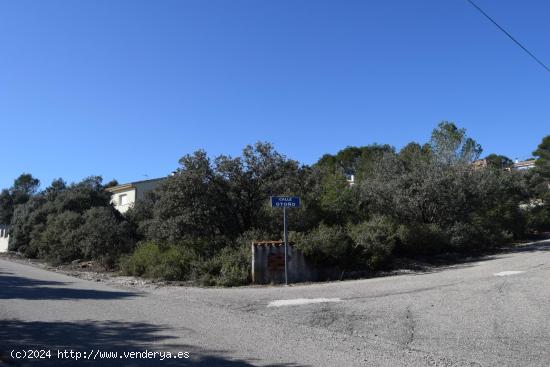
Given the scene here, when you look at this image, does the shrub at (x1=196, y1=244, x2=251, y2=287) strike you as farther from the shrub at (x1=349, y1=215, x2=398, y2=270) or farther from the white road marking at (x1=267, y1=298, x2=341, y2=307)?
the white road marking at (x1=267, y1=298, x2=341, y2=307)

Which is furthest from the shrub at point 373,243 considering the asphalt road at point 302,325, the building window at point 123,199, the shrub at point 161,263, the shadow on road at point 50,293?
the building window at point 123,199

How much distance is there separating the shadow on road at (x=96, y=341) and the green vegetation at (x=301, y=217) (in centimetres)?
846

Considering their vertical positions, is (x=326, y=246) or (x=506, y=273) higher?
(x=326, y=246)

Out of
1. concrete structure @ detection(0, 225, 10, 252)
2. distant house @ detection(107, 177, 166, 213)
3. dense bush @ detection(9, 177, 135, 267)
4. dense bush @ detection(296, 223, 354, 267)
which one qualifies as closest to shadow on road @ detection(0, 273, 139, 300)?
dense bush @ detection(296, 223, 354, 267)

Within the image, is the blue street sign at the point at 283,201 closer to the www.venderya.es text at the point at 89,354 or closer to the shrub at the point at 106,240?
the www.venderya.es text at the point at 89,354

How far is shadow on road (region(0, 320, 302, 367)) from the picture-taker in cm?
606

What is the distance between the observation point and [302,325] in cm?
869

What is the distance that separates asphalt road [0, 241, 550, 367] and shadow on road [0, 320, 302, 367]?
0.05 ft

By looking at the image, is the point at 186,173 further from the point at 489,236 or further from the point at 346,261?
the point at 489,236

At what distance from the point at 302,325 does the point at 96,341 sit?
3532 millimetres

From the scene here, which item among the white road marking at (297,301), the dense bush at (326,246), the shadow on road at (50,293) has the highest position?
the dense bush at (326,246)

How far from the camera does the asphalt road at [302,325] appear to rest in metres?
6.49

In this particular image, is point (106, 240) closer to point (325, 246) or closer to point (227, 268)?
point (227, 268)

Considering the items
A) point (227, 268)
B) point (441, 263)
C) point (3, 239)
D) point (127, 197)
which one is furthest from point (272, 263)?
point (3, 239)
